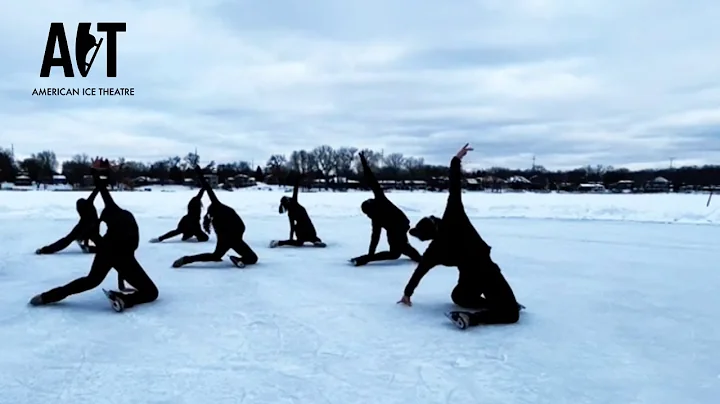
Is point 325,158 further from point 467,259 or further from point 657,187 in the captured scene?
point 467,259

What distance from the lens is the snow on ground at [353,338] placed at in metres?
4.02

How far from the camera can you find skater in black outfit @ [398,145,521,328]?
5.79 metres

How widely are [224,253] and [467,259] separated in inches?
196

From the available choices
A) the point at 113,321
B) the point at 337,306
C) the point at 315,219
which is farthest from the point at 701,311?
the point at 315,219

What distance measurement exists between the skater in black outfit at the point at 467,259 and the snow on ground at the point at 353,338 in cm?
21

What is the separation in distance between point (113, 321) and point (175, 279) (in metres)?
2.66

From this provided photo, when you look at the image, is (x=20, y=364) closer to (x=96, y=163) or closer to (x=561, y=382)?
(x=96, y=163)

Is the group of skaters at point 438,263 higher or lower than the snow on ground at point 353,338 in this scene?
higher

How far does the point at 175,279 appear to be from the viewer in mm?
8484

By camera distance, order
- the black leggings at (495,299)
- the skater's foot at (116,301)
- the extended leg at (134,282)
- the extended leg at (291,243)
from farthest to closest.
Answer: the extended leg at (291,243), the extended leg at (134,282), the skater's foot at (116,301), the black leggings at (495,299)

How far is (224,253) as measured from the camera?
380 inches

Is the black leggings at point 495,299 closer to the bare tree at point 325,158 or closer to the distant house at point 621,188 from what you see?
the distant house at point 621,188

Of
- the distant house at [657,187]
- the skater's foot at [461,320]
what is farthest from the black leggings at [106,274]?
the distant house at [657,187]

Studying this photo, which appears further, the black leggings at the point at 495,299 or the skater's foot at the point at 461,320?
the black leggings at the point at 495,299
